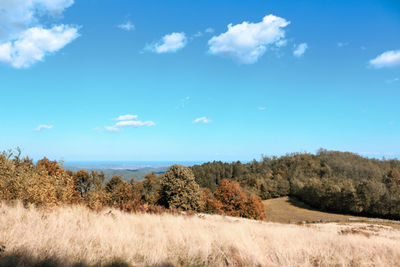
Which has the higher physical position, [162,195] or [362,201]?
[162,195]

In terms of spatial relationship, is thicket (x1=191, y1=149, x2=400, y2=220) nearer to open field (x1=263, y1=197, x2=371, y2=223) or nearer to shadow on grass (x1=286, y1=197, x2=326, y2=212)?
shadow on grass (x1=286, y1=197, x2=326, y2=212)

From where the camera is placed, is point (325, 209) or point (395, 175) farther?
point (395, 175)

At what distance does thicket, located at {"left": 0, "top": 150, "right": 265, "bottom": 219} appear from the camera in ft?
28.9

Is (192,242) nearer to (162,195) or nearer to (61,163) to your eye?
(61,163)

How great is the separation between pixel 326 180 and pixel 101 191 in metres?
87.7

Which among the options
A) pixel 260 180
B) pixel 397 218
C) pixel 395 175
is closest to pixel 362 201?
pixel 397 218

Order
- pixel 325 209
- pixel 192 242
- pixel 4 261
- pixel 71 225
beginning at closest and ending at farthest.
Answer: pixel 4 261, pixel 192 242, pixel 71 225, pixel 325 209

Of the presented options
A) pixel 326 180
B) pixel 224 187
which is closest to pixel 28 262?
pixel 224 187

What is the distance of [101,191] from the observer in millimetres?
Result: 12859

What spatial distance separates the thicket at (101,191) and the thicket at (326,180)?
2416 cm

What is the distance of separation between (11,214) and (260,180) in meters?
94.8

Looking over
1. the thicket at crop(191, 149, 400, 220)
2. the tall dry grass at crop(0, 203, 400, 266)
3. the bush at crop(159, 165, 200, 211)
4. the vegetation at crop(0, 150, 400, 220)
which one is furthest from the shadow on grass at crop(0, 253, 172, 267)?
the thicket at crop(191, 149, 400, 220)

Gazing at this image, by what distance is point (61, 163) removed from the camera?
1079 cm

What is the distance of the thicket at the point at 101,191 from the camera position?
347 inches
